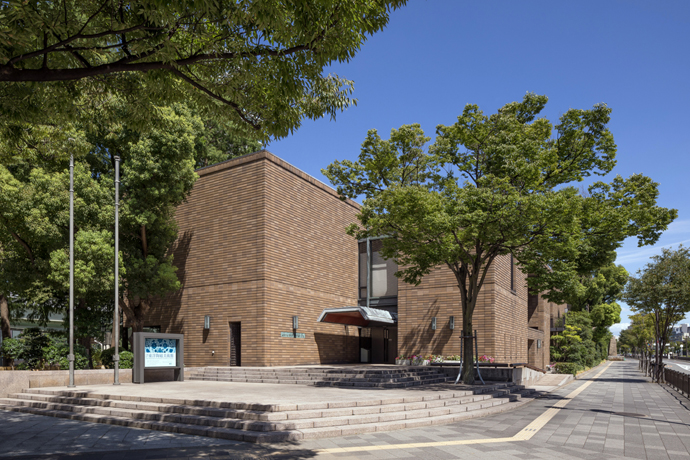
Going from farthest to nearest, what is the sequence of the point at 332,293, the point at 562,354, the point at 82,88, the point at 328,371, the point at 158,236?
the point at 562,354 < the point at 332,293 < the point at 158,236 < the point at 328,371 < the point at 82,88

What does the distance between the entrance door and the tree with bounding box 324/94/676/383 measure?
9.71 metres

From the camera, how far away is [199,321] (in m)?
27.0

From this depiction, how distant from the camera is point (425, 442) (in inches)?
371


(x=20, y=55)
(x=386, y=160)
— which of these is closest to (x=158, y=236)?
(x=386, y=160)

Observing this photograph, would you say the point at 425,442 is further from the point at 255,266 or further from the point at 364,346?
the point at 364,346

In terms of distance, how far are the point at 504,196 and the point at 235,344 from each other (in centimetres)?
1591

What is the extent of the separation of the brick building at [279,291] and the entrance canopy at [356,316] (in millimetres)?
72

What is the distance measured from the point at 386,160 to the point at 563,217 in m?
6.46

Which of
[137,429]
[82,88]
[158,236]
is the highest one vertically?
[82,88]

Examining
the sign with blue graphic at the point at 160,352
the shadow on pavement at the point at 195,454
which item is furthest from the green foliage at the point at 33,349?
the shadow on pavement at the point at 195,454

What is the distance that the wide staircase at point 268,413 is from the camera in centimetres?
1011

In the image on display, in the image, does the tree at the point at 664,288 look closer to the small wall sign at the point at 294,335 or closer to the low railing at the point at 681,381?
the low railing at the point at 681,381

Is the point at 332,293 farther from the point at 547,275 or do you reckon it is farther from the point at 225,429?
the point at 225,429

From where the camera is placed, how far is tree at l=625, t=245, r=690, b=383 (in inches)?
1146
